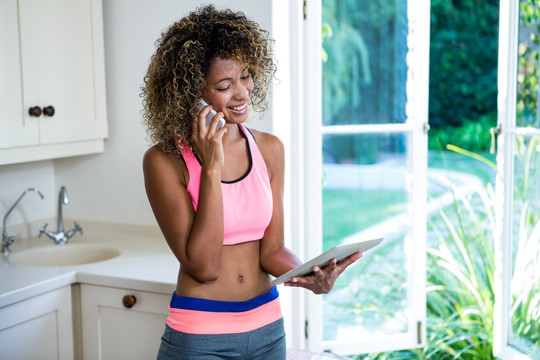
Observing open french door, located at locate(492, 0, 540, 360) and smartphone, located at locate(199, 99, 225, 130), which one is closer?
smartphone, located at locate(199, 99, 225, 130)

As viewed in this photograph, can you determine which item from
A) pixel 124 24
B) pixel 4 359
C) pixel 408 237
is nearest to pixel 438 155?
pixel 408 237

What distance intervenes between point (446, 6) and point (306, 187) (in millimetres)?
5473

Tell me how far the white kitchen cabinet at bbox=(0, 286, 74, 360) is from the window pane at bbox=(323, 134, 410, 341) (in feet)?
3.46

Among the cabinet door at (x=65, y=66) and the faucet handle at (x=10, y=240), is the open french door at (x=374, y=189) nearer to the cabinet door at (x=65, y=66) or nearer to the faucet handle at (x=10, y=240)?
the cabinet door at (x=65, y=66)

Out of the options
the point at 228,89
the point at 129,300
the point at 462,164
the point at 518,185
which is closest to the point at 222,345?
the point at 228,89

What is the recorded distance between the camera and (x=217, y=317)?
4.96 feet

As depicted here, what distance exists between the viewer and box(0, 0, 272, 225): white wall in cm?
265

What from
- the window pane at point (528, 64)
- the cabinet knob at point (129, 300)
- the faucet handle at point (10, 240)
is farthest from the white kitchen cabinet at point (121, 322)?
the window pane at point (528, 64)

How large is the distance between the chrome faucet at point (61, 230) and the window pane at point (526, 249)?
1.79 m

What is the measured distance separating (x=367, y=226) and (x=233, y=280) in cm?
136

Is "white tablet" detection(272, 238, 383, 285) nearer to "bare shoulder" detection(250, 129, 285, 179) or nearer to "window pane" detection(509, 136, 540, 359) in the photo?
"bare shoulder" detection(250, 129, 285, 179)

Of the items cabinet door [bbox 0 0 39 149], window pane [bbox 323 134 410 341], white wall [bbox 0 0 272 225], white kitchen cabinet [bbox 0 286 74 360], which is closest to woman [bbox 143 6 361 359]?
white kitchen cabinet [bbox 0 286 74 360]

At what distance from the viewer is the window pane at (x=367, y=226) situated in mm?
2746

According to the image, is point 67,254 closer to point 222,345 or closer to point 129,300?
point 129,300
